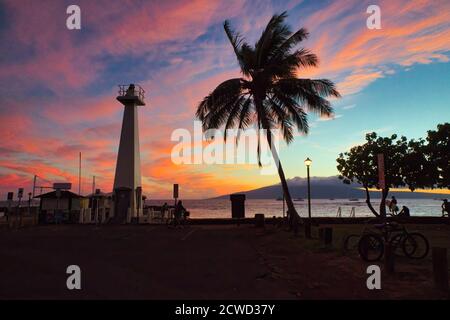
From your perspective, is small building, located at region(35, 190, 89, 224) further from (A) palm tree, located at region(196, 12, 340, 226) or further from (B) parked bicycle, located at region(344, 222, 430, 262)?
(B) parked bicycle, located at region(344, 222, 430, 262)

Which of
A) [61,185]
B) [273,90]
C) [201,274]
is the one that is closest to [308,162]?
[273,90]

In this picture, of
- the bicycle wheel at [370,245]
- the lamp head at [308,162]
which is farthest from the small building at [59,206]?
the bicycle wheel at [370,245]

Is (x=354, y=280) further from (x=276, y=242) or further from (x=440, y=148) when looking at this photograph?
(x=440, y=148)

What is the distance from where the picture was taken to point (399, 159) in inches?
1172

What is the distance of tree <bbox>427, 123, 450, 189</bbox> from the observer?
25797 mm

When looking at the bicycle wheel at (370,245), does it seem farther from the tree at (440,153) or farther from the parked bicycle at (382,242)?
the tree at (440,153)

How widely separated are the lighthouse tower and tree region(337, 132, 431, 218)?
1930cm

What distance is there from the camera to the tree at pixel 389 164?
28.0 m

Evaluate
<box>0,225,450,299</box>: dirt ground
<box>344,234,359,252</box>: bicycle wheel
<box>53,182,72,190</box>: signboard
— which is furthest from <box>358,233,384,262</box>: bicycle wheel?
<box>53,182,72,190</box>: signboard

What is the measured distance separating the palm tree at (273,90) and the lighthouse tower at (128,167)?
9.43 meters

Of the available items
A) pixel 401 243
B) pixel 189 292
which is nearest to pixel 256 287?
pixel 189 292

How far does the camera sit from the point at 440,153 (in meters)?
26.2

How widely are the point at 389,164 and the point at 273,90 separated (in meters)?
14.5
